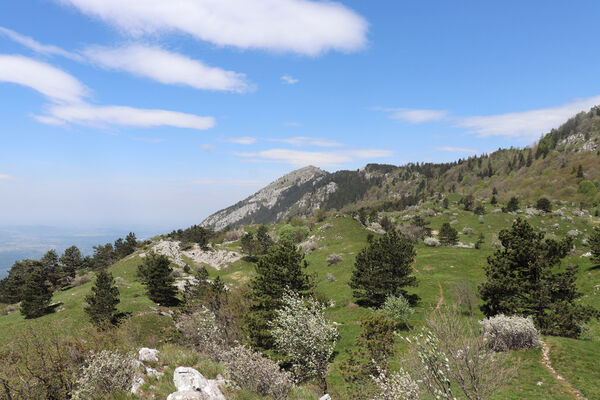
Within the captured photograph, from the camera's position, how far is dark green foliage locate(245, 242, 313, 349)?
113 ft

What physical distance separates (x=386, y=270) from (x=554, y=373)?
2617 cm

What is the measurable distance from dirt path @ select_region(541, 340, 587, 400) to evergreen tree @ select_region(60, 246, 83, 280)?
10765 cm

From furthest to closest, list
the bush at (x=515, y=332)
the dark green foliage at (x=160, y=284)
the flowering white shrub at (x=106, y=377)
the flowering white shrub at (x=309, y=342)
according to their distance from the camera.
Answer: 1. the dark green foliage at (x=160, y=284)
2. the bush at (x=515, y=332)
3. the flowering white shrub at (x=309, y=342)
4. the flowering white shrub at (x=106, y=377)

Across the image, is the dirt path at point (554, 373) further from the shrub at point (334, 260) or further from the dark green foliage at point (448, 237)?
the dark green foliage at point (448, 237)

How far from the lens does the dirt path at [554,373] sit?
1973cm

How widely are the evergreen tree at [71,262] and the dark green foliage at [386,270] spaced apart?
87.7 metres

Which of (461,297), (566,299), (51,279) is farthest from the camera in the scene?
(51,279)

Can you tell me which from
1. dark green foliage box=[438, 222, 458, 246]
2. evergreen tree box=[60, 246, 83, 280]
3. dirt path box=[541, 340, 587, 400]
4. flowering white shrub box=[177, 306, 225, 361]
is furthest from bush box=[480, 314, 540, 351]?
evergreen tree box=[60, 246, 83, 280]

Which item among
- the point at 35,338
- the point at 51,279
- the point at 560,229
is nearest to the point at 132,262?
the point at 51,279

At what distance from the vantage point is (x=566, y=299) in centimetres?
2864

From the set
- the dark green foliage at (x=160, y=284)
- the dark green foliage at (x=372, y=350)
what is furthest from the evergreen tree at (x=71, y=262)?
the dark green foliage at (x=372, y=350)

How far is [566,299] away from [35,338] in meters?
44.5

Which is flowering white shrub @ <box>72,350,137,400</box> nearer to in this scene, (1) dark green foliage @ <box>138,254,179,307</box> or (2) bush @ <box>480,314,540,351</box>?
(2) bush @ <box>480,314,540,351</box>

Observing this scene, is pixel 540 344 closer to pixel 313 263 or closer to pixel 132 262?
pixel 313 263
